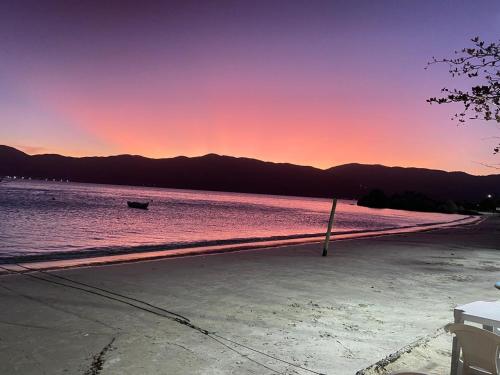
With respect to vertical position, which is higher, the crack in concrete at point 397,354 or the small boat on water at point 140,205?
the crack in concrete at point 397,354

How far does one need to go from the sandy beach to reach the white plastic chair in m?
1.45

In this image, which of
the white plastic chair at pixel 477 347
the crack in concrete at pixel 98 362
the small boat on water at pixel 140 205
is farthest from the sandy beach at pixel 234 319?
the small boat on water at pixel 140 205

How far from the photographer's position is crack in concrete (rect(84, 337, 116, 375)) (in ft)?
15.8

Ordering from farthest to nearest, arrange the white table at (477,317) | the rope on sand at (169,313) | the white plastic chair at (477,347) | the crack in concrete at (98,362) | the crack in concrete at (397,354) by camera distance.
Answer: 1. the rope on sand at (169,313)
2. the crack in concrete at (397,354)
3. the crack in concrete at (98,362)
4. the white table at (477,317)
5. the white plastic chair at (477,347)

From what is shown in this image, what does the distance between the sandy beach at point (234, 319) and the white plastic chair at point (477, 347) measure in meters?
1.45

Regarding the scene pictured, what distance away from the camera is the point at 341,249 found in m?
19.6

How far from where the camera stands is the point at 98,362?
5.09 meters

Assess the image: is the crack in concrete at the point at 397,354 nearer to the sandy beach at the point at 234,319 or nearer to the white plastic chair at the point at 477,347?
the sandy beach at the point at 234,319

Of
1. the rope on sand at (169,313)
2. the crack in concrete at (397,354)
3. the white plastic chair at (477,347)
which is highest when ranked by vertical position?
the white plastic chair at (477,347)

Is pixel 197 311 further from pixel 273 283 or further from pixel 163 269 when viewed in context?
pixel 163 269

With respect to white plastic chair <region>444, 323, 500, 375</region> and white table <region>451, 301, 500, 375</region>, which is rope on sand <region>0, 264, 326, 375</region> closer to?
white table <region>451, 301, 500, 375</region>

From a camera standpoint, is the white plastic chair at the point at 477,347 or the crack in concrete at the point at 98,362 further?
the crack in concrete at the point at 98,362

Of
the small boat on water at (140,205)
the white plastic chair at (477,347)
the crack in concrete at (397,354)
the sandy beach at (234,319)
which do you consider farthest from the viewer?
the small boat on water at (140,205)

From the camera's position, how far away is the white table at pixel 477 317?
13.1 ft
